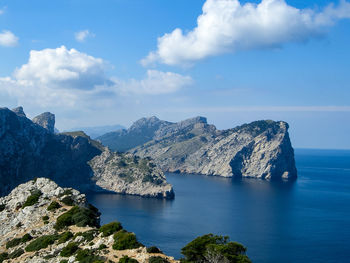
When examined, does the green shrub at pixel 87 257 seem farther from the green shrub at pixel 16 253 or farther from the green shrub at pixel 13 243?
the green shrub at pixel 13 243

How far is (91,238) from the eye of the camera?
45219 mm

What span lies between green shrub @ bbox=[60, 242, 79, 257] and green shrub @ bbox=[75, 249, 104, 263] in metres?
1.83

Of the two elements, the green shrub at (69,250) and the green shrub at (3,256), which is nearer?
the green shrub at (69,250)

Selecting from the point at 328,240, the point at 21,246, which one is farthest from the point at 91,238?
the point at 328,240

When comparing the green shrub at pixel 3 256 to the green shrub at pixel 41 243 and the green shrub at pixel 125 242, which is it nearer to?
the green shrub at pixel 41 243

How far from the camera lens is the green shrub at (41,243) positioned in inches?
1879

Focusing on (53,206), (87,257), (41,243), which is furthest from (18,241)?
(87,257)

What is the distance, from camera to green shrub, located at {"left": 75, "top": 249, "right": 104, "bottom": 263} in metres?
36.7

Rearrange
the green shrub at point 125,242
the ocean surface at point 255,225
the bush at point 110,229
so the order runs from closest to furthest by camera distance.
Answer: the green shrub at point 125,242, the bush at point 110,229, the ocean surface at point 255,225

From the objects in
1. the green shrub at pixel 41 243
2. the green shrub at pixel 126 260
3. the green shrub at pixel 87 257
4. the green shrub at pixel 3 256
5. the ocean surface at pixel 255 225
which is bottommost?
the ocean surface at pixel 255 225

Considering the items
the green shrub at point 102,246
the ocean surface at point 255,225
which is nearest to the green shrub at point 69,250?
the green shrub at point 102,246

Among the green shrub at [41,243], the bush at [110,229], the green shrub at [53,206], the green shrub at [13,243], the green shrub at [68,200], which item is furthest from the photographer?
the green shrub at [68,200]

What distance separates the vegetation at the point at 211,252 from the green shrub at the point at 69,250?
13.8m

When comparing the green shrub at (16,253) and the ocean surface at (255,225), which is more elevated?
the green shrub at (16,253)
